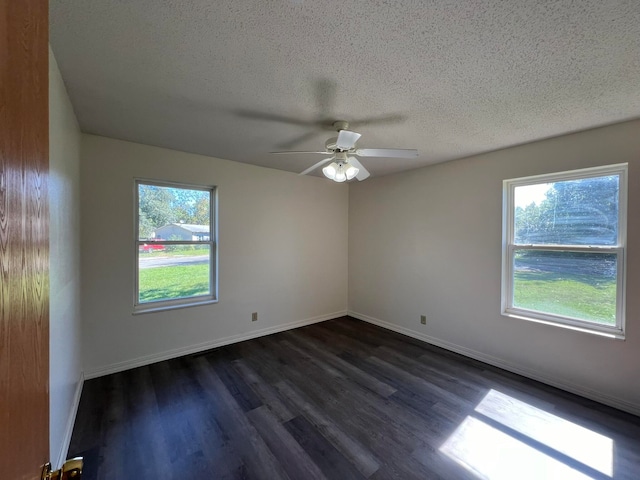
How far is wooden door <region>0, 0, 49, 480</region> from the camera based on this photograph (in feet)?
1.42

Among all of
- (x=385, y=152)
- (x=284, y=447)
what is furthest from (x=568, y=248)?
(x=284, y=447)

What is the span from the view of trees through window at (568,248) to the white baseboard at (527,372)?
62 cm

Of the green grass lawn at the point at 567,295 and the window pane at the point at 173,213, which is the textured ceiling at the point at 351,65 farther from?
the green grass lawn at the point at 567,295

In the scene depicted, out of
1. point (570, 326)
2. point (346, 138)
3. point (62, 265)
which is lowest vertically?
point (570, 326)

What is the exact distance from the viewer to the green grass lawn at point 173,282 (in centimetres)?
308

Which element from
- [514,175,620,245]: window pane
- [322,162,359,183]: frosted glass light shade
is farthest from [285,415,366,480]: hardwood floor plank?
[514,175,620,245]: window pane

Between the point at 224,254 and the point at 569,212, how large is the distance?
380cm

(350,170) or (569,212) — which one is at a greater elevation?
(350,170)

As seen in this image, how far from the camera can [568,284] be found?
2.62 metres

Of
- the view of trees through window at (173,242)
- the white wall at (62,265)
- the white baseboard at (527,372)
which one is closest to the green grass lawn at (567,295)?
the white baseboard at (527,372)

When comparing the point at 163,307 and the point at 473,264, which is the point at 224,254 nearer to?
the point at 163,307

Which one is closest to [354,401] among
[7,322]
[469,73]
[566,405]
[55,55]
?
[566,405]

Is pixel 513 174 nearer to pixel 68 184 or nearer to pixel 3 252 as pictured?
pixel 3 252

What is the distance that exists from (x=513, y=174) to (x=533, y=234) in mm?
668
